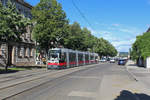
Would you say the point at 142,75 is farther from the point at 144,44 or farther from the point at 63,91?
the point at 144,44

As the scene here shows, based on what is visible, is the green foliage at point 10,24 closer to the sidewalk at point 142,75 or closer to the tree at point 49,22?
the tree at point 49,22

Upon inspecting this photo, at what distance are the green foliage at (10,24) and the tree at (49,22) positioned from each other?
9751 mm

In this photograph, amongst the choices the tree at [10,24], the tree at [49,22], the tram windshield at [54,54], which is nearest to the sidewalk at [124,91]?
the tree at [10,24]

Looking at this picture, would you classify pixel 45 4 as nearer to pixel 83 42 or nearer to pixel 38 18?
pixel 38 18

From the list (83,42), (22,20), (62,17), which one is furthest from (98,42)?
(22,20)

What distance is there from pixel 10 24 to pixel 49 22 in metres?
11.8

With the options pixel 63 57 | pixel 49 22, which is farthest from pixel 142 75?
pixel 49 22

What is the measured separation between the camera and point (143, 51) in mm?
34562

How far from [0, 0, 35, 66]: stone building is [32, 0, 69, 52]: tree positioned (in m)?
3.90

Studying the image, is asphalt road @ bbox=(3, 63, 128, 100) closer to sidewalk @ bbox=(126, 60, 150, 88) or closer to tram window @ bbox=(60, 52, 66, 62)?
sidewalk @ bbox=(126, 60, 150, 88)

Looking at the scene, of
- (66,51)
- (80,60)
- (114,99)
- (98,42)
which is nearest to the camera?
(114,99)

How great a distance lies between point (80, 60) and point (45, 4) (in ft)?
43.6

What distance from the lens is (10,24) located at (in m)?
21.5

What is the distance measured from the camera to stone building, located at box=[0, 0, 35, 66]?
1261 inches
